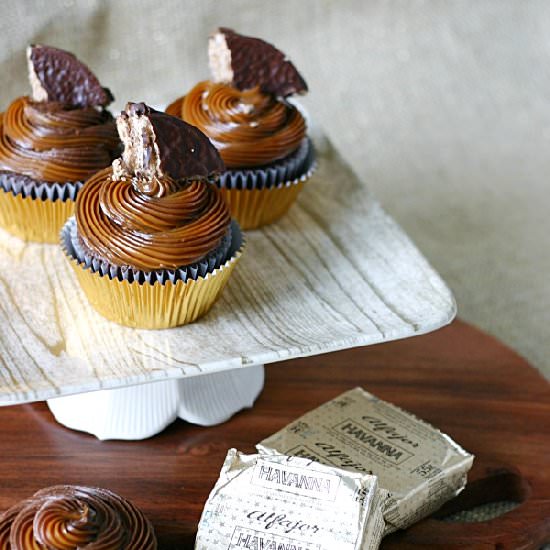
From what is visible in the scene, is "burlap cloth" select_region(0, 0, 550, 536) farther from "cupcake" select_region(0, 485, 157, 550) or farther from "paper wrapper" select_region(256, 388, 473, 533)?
"cupcake" select_region(0, 485, 157, 550)

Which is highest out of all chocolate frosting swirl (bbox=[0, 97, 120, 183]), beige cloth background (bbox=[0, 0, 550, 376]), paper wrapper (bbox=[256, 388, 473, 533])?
chocolate frosting swirl (bbox=[0, 97, 120, 183])

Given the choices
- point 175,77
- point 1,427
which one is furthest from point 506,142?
point 1,427

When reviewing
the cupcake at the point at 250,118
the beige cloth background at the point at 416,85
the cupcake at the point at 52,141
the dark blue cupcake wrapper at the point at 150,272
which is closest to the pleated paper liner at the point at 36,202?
the cupcake at the point at 52,141

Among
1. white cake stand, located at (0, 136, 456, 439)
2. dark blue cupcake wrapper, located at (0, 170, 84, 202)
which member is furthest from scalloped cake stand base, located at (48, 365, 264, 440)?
dark blue cupcake wrapper, located at (0, 170, 84, 202)

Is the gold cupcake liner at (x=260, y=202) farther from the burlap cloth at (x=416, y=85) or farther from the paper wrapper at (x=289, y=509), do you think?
the burlap cloth at (x=416, y=85)

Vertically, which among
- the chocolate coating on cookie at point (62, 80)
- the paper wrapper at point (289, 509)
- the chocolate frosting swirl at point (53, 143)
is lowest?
the paper wrapper at point (289, 509)

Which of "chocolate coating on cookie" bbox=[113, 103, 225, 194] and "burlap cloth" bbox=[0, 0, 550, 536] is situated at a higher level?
"chocolate coating on cookie" bbox=[113, 103, 225, 194]

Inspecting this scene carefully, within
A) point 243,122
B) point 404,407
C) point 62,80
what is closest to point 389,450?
point 404,407
